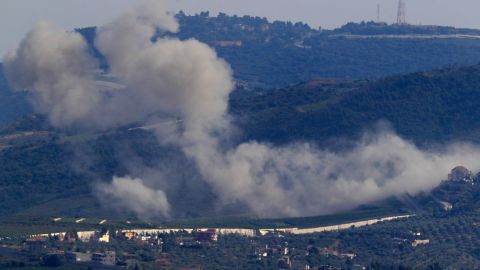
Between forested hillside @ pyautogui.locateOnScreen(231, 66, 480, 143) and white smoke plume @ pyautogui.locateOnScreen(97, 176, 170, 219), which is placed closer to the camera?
white smoke plume @ pyautogui.locateOnScreen(97, 176, 170, 219)

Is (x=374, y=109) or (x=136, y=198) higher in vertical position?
(x=374, y=109)

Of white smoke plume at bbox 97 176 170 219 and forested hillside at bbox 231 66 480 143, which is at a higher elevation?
forested hillside at bbox 231 66 480 143

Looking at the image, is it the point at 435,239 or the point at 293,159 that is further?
the point at 293,159

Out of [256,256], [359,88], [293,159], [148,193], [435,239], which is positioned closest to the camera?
[256,256]

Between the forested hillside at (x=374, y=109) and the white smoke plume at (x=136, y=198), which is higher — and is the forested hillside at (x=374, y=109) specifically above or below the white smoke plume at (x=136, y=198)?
above

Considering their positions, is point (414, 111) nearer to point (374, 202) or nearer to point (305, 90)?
point (305, 90)

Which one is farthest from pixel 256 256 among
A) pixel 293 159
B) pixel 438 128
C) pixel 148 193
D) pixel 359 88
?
pixel 359 88

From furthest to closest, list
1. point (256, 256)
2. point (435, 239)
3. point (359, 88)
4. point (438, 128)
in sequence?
point (359, 88)
point (438, 128)
point (435, 239)
point (256, 256)

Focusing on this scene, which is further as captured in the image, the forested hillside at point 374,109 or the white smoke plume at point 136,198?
the forested hillside at point 374,109

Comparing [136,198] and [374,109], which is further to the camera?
[374,109]

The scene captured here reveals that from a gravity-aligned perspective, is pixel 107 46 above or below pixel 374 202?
above
